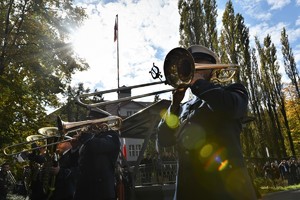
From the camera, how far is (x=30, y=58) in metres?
15.9

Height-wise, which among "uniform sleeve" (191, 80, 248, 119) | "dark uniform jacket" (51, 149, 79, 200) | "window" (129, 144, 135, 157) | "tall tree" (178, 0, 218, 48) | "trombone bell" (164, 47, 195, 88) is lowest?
"dark uniform jacket" (51, 149, 79, 200)

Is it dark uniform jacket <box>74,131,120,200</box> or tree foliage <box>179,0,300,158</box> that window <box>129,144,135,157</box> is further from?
dark uniform jacket <box>74,131,120,200</box>

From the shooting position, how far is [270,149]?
28750 millimetres

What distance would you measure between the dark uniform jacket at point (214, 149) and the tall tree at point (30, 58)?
13889 millimetres

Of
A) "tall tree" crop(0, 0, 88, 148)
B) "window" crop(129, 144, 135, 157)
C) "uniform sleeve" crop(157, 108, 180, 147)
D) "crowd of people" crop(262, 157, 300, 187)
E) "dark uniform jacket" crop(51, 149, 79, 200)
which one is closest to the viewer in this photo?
"uniform sleeve" crop(157, 108, 180, 147)

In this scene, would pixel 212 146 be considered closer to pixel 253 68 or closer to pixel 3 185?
pixel 3 185

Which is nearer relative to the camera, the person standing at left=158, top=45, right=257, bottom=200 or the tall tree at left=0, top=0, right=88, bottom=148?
the person standing at left=158, top=45, right=257, bottom=200

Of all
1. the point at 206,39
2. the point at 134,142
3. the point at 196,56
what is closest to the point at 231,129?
the point at 196,56

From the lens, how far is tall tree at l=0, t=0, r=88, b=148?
15.7 meters

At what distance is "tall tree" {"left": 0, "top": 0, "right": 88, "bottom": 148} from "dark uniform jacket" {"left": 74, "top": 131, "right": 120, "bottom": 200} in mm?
11477

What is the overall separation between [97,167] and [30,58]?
1298 cm

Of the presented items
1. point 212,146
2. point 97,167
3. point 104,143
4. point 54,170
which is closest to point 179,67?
point 212,146

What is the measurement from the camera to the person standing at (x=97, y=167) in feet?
14.2

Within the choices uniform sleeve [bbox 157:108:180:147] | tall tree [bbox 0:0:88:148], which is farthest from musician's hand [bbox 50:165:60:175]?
tall tree [bbox 0:0:88:148]
